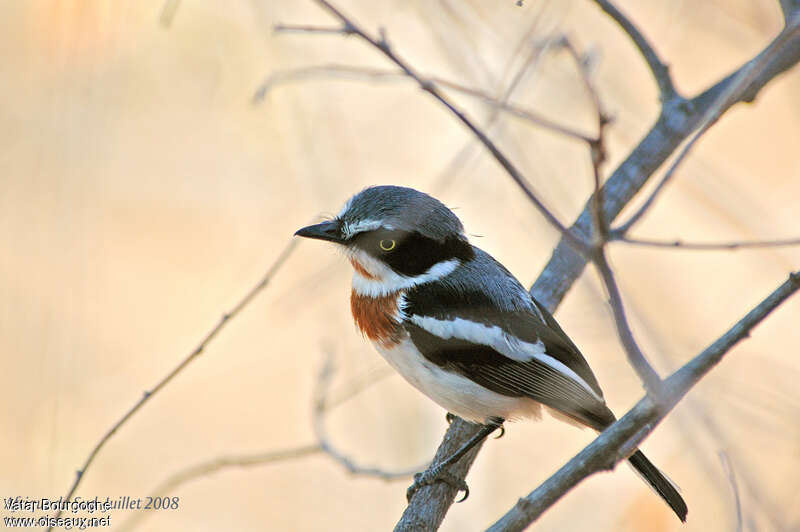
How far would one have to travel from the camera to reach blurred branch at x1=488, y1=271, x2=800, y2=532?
6.77 ft

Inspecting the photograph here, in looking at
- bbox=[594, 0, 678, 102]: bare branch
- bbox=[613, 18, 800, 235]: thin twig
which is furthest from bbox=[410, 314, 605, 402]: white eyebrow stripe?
bbox=[613, 18, 800, 235]: thin twig

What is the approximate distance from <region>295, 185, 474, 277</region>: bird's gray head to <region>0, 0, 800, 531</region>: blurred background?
168 millimetres

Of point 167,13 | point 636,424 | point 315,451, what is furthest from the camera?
point 315,451

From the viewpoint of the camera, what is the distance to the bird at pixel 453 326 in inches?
141

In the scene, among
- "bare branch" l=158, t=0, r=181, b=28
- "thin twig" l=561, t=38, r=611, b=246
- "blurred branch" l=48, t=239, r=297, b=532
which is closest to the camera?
"thin twig" l=561, t=38, r=611, b=246

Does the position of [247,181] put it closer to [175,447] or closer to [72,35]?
[175,447]

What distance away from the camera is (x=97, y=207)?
6.15 m

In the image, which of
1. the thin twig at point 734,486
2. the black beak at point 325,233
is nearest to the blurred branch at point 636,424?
the thin twig at point 734,486

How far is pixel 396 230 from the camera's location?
12.2ft

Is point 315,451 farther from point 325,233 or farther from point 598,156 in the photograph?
point 598,156

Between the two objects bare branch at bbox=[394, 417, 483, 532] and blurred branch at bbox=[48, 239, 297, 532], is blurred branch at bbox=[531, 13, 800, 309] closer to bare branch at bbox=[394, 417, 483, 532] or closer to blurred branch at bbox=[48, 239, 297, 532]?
bare branch at bbox=[394, 417, 483, 532]

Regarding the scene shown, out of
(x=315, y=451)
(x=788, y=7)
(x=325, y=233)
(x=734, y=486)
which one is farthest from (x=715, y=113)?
(x=315, y=451)

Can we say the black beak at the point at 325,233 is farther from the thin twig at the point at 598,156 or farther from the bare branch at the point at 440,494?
the thin twig at the point at 598,156

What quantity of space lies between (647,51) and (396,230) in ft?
4.64
